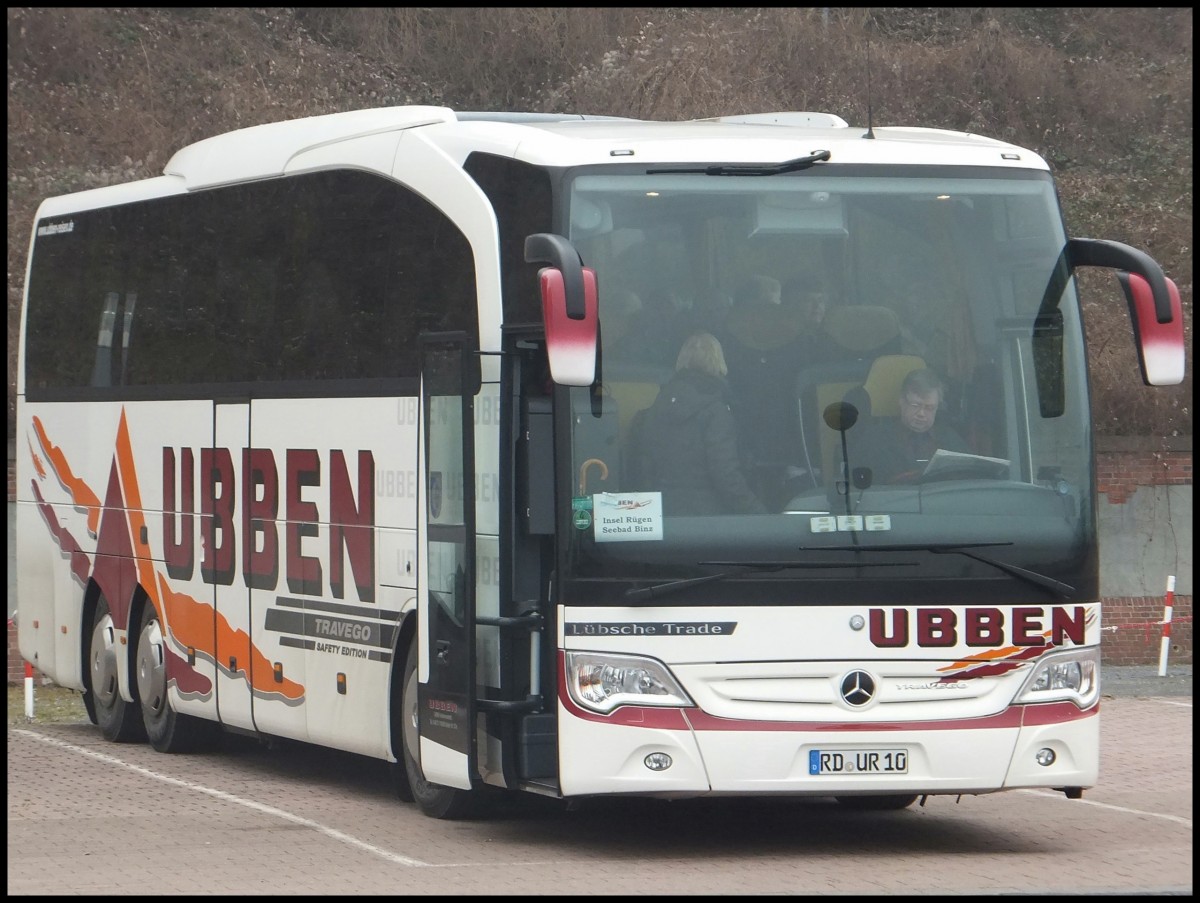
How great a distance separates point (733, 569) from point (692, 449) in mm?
561

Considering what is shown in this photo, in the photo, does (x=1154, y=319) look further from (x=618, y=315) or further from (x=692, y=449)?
(x=618, y=315)

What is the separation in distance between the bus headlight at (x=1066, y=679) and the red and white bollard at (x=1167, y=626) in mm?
11865

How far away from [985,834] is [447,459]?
3.35 meters

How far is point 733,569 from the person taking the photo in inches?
383

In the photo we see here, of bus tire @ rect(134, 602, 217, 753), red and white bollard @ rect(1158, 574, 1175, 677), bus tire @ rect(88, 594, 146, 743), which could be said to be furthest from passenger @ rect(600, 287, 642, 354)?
red and white bollard @ rect(1158, 574, 1175, 677)

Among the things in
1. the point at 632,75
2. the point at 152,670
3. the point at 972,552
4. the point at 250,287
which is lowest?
the point at 152,670

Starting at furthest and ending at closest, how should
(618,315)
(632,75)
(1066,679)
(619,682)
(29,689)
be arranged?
(632,75), (29,689), (1066,679), (618,315), (619,682)

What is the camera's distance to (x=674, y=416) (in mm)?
9766

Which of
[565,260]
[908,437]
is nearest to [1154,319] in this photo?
[908,437]

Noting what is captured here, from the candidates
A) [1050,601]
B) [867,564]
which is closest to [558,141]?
[867,564]

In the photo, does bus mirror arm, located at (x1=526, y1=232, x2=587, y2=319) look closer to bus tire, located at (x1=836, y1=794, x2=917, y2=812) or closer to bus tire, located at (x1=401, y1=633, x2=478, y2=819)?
bus tire, located at (x1=401, y1=633, x2=478, y2=819)

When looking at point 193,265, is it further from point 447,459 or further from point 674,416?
point 674,416

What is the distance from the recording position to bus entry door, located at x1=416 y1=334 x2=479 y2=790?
1041 centimetres

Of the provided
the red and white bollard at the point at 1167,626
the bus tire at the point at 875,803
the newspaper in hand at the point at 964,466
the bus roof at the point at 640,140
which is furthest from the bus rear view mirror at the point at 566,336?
the red and white bollard at the point at 1167,626
